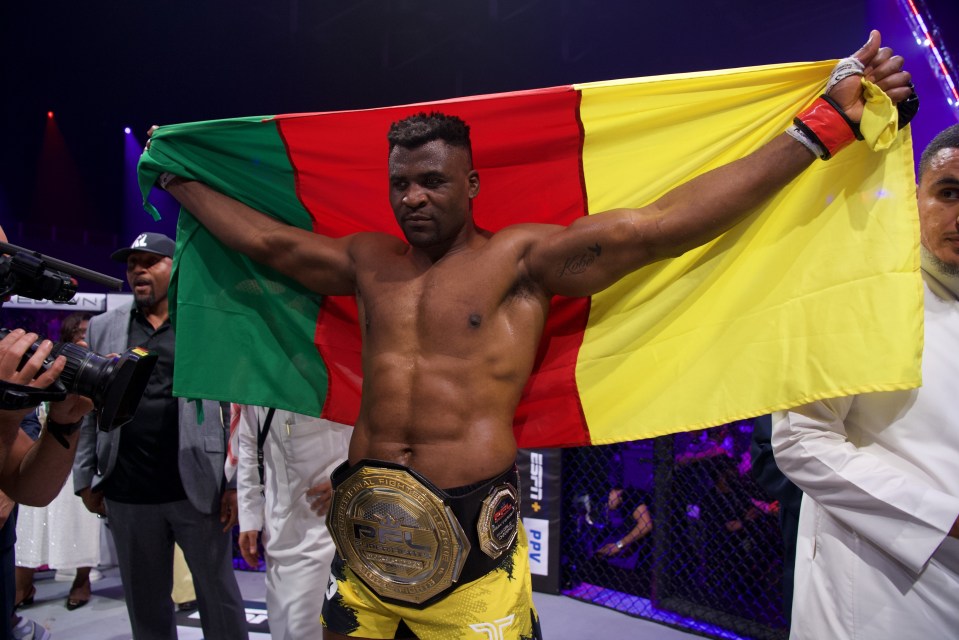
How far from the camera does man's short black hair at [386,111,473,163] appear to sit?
1.64 meters

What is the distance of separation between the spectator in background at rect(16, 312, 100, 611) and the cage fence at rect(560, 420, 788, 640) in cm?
294

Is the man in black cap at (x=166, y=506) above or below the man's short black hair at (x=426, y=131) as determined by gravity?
below

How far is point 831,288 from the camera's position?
4.92ft

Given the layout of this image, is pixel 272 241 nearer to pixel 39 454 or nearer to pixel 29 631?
pixel 39 454

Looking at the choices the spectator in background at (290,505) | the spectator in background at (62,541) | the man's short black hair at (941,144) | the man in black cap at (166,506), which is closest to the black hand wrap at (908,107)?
the man's short black hair at (941,144)

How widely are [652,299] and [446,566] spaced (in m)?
0.86

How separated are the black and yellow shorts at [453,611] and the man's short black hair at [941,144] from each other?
4.52ft

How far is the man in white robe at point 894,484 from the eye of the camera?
1.35 meters

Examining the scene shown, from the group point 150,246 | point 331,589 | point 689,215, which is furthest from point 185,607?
point 689,215

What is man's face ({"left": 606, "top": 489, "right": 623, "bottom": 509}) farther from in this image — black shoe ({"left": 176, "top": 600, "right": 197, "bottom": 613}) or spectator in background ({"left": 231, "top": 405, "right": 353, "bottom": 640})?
black shoe ({"left": 176, "top": 600, "right": 197, "bottom": 613})

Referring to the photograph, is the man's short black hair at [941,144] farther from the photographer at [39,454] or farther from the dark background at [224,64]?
the dark background at [224,64]

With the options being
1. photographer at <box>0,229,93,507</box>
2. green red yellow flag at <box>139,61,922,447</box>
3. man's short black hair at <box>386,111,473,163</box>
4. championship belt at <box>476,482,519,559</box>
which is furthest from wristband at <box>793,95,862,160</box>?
photographer at <box>0,229,93,507</box>

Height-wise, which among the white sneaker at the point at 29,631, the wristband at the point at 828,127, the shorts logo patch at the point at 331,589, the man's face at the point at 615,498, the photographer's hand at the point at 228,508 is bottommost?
the white sneaker at the point at 29,631

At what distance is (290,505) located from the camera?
8.16 ft
